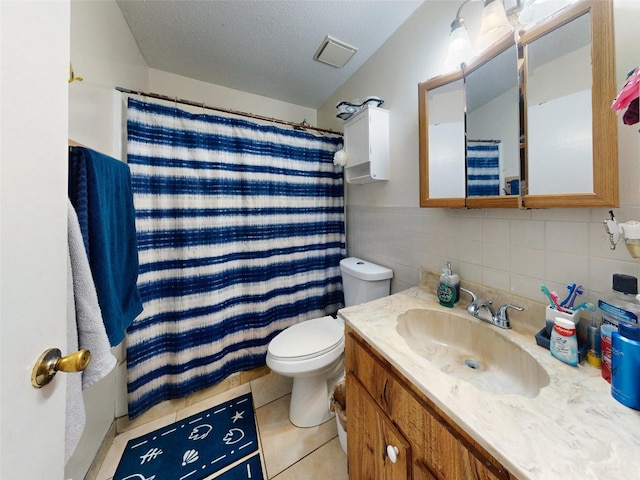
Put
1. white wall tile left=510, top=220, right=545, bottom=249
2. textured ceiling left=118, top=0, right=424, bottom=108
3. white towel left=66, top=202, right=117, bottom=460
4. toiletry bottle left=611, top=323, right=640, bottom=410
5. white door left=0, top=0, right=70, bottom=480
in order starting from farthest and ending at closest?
textured ceiling left=118, top=0, right=424, bottom=108
white wall tile left=510, top=220, right=545, bottom=249
white towel left=66, top=202, right=117, bottom=460
toiletry bottle left=611, top=323, right=640, bottom=410
white door left=0, top=0, right=70, bottom=480

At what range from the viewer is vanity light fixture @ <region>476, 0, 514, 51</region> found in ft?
2.74

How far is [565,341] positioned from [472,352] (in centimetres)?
30

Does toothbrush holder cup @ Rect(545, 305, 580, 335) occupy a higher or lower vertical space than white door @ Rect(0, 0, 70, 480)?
lower

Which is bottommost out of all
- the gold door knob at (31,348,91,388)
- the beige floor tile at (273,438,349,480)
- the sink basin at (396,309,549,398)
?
the beige floor tile at (273,438,349,480)

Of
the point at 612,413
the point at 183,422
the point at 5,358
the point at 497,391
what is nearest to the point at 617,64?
the point at 612,413

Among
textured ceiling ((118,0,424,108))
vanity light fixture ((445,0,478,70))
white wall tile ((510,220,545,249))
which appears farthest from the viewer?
textured ceiling ((118,0,424,108))

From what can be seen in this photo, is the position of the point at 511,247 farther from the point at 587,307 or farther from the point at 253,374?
the point at 253,374

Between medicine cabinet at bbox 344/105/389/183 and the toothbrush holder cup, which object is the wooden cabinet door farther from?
medicine cabinet at bbox 344/105/389/183

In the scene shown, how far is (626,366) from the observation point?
0.50m

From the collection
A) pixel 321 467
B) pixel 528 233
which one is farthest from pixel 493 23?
pixel 321 467

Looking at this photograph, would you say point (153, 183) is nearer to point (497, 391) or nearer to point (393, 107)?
point (393, 107)

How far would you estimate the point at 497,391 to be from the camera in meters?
0.72

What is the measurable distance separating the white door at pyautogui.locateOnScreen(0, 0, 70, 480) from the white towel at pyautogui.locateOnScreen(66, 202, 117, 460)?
172mm

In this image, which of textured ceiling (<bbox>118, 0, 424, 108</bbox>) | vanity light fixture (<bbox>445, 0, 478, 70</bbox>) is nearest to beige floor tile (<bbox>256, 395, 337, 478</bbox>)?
vanity light fixture (<bbox>445, 0, 478, 70</bbox>)
